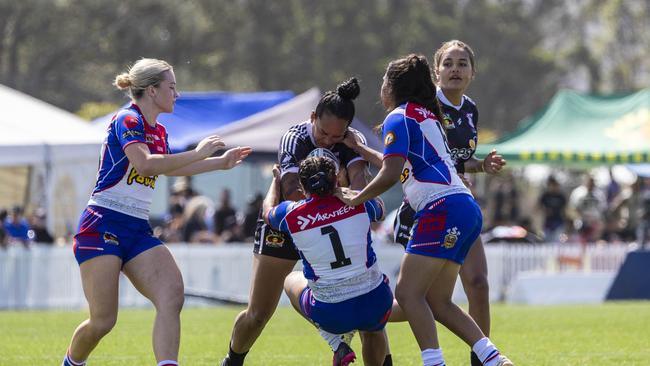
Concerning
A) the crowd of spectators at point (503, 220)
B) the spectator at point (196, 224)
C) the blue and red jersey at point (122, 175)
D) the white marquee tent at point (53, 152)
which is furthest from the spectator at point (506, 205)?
the blue and red jersey at point (122, 175)

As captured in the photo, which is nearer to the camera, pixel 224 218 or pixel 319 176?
pixel 319 176

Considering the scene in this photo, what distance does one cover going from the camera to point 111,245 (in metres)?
7.36

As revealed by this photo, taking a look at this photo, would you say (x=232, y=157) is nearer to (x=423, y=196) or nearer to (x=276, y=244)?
(x=276, y=244)

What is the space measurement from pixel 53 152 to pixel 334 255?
43.0 ft

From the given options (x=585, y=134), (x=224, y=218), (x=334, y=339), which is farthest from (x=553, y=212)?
(x=334, y=339)

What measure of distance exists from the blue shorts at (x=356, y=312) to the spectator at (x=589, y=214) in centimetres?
1568

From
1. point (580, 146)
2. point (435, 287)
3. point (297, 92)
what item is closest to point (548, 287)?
point (580, 146)

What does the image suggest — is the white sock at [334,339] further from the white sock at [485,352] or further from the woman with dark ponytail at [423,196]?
the white sock at [485,352]

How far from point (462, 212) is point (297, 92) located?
42818 mm

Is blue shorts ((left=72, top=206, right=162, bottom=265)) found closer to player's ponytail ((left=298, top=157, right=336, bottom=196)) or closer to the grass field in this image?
player's ponytail ((left=298, top=157, right=336, bottom=196))

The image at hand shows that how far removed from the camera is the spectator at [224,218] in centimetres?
2200

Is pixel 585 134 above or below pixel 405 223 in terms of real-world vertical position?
below

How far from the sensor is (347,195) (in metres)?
7.39

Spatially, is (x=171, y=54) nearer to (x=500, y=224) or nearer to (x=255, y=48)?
(x=255, y=48)
